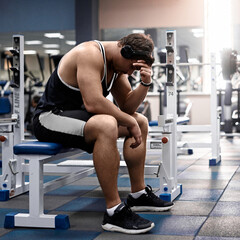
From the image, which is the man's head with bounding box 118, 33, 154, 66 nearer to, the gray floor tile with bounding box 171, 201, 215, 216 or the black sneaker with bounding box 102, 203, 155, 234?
the black sneaker with bounding box 102, 203, 155, 234

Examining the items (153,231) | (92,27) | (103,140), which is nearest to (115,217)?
(153,231)

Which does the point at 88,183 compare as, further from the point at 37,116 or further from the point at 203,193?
the point at 37,116

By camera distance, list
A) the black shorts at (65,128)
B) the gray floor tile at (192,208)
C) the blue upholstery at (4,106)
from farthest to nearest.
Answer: the blue upholstery at (4,106) → the gray floor tile at (192,208) → the black shorts at (65,128)

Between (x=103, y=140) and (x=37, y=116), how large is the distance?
0.48 meters

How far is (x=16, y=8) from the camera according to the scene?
34.3 ft

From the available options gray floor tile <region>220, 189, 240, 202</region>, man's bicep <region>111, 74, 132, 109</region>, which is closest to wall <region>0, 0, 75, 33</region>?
gray floor tile <region>220, 189, 240, 202</region>

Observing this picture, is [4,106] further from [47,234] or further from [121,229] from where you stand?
[121,229]

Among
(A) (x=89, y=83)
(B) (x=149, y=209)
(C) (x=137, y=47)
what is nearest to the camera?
(A) (x=89, y=83)

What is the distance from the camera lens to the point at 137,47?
2.14 metres

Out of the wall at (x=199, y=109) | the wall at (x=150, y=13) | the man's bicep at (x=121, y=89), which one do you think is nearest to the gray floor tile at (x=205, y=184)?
the man's bicep at (x=121, y=89)

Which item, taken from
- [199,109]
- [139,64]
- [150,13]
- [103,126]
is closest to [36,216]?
[103,126]

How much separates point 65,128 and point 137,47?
511 millimetres

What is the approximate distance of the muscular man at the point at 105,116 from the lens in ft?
6.57

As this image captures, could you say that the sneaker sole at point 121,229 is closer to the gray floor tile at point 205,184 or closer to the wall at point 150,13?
the gray floor tile at point 205,184
